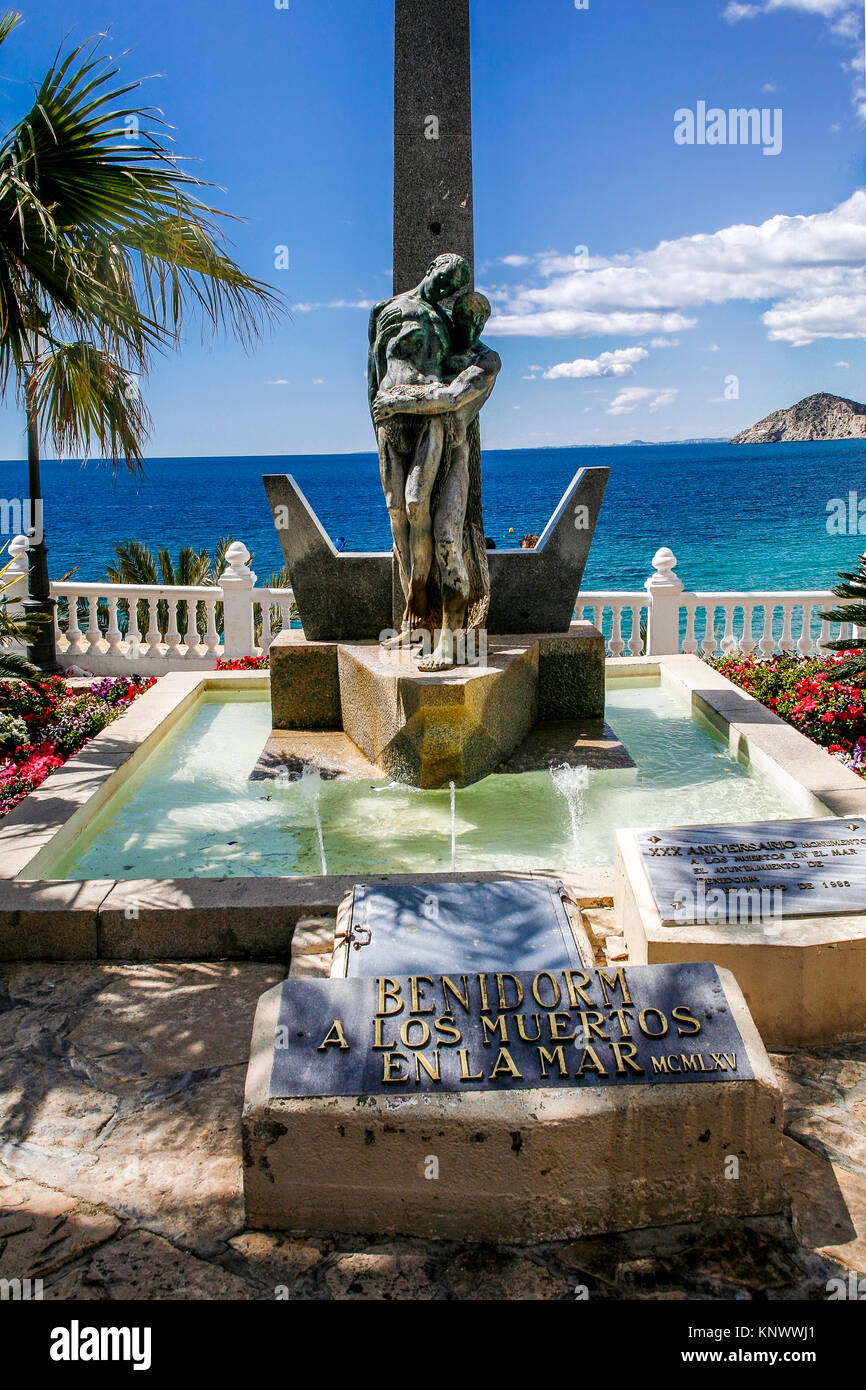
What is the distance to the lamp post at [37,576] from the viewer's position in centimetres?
983

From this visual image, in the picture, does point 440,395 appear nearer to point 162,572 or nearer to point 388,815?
point 388,815

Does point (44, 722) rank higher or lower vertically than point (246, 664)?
lower

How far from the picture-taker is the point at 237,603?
11.0 meters

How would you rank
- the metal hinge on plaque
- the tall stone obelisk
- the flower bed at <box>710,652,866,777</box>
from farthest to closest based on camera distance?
the tall stone obelisk → the flower bed at <box>710,652,866,777</box> → the metal hinge on plaque

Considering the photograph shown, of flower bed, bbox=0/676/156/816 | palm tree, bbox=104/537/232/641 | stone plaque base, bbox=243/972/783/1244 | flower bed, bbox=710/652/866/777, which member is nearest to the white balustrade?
flower bed, bbox=710/652/866/777

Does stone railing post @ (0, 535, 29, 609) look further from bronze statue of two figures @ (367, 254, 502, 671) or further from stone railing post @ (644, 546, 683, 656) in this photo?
stone railing post @ (644, 546, 683, 656)

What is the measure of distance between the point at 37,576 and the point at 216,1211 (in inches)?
333

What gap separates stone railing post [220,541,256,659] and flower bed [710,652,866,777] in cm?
487

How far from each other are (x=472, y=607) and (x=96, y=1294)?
5427mm

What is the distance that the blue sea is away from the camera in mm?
57738

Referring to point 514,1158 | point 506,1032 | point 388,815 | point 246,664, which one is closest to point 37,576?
point 246,664

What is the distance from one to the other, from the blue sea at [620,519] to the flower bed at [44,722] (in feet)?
103
